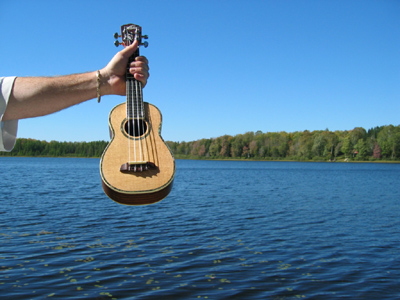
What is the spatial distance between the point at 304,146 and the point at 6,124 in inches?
6398

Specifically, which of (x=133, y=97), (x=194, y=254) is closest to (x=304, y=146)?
(x=194, y=254)

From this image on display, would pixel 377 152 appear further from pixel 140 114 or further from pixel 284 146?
pixel 140 114

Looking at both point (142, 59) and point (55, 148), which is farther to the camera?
point (55, 148)

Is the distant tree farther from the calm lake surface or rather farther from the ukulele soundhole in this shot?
the ukulele soundhole

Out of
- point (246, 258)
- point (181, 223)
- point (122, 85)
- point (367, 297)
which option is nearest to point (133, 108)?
point (122, 85)

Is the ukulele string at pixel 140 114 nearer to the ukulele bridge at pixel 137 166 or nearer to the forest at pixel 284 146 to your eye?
the ukulele bridge at pixel 137 166

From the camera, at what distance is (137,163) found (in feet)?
8.38

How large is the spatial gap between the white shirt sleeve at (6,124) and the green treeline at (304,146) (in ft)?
509

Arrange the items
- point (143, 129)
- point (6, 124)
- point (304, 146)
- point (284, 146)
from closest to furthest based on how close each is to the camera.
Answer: point (6, 124) → point (143, 129) → point (304, 146) → point (284, 146)

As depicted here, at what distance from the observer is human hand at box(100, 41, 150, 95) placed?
227 cm

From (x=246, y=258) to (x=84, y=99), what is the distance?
33.1 ft

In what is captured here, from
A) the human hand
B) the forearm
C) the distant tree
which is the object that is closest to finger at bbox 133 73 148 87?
the human hand

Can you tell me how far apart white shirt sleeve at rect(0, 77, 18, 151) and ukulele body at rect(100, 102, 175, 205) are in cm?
62

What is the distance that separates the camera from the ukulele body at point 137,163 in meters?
2.42
